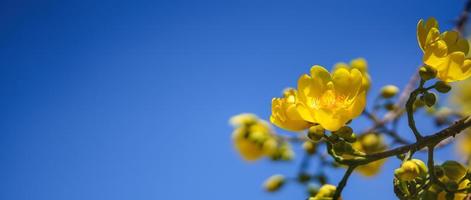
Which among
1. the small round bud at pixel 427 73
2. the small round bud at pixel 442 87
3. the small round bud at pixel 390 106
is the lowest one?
the small round bud at pixel 442 87

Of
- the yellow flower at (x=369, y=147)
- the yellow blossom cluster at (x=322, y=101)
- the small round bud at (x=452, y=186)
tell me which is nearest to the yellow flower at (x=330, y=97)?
the yellow blossom cluster at (x=322, y=101)

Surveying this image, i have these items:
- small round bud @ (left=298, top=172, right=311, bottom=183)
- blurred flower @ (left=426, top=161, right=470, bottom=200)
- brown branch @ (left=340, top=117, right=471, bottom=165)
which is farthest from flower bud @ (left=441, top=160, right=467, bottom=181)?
small round bud @ (left=298, top=172, right=311, bottom=183)

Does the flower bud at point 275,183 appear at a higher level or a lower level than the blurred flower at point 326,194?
higher

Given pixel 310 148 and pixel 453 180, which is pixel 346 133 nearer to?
pixel 453 180

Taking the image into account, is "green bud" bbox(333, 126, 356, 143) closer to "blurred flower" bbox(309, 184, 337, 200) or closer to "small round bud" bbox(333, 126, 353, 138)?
"small round bud" bbox(333, 126, 353, 138)

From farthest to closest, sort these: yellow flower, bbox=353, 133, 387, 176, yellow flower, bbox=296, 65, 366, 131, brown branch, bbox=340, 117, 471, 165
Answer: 1. yellow flower, bbox=353, 133, 387, 176
2. yellow flower, bbox=296, 65, 366, 131
3. brown branch, bbox=340, 117, 471, 165

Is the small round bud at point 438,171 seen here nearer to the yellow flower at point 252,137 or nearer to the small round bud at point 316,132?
the small round bud at point 316,132

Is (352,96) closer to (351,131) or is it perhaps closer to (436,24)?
(351,131)

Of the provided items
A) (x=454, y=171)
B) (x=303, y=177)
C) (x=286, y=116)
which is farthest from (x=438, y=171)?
(x=303, y=177)
